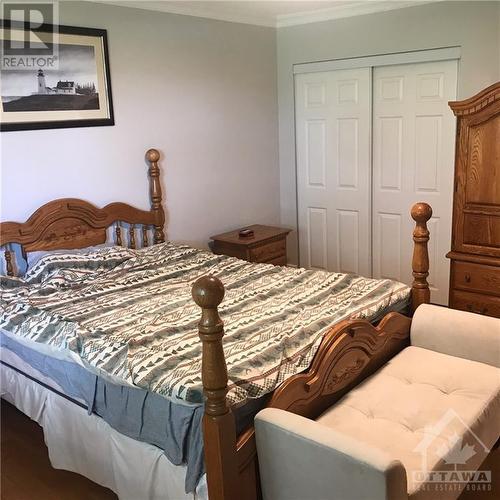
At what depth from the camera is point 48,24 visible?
10.3 feet

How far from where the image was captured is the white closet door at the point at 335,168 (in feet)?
14.5

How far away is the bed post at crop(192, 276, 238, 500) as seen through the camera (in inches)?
64.9

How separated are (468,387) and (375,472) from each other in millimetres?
865

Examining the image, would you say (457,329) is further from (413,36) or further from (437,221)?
(413,36)

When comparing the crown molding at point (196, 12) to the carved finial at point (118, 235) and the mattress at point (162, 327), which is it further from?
the mattress at point (162, 327)

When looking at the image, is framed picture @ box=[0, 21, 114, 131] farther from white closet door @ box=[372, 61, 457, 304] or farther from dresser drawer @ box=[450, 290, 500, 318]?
dresser drawer @ box=[450, 290, 500, 318]

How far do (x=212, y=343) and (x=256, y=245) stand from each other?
2.48m

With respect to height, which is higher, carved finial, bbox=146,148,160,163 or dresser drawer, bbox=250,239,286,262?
carved finial, bbox=146,148,160,163

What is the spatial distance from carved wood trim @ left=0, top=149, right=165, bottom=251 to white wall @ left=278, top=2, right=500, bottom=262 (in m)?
1.50

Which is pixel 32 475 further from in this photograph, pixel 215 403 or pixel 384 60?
pixel 384 60

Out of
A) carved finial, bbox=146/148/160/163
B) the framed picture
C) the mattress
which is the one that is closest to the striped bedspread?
the mattress

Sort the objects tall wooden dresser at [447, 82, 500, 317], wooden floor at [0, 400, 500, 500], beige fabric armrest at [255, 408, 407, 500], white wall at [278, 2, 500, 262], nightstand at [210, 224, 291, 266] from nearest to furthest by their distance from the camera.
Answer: beige fabric armrest at [255, 408, 407, 500] → wooden floor at [0, 400, 500, 500] → tall wooden dresser at [447, 82, 500, 317] → white wall at [278, 2, 500, 262] → nightstand at [210, 224, 291, 266]

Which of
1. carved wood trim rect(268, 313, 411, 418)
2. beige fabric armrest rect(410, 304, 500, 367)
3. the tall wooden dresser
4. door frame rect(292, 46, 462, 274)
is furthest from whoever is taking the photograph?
door frame rect(292, 46, 462, 274)

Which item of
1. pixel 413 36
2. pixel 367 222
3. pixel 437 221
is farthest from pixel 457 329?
pixel 413 36
